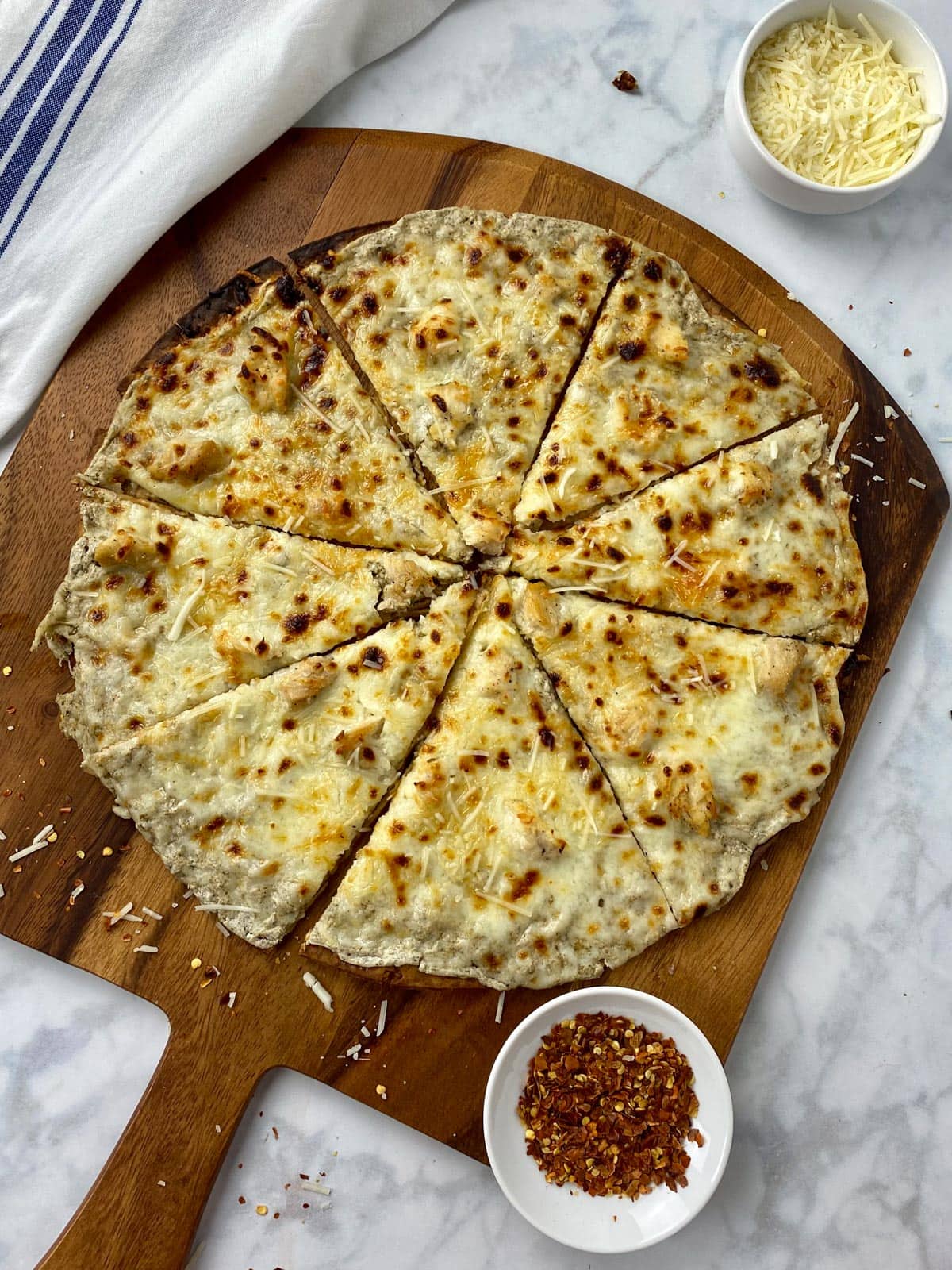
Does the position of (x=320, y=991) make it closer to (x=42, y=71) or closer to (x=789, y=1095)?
(x=789, y=1095)

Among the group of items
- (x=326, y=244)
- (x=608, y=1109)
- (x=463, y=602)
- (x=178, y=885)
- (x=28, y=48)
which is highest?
(x=28, y=48)

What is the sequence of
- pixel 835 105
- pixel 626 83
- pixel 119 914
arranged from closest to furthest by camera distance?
pixel 119 914 → pixel 835 105 → pixel 626 83

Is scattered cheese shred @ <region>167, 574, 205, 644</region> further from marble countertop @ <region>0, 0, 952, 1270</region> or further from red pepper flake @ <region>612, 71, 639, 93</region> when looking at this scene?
red pepper flake @ <region>612, 71, 639, 93</region>

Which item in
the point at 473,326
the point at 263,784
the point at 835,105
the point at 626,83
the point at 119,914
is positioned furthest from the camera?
the point at 626,83

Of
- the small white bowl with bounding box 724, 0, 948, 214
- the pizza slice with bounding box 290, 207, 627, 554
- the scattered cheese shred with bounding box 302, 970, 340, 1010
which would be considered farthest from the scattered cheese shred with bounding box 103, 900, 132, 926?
the small white bowl with bounding box 724, 0, 948, 214

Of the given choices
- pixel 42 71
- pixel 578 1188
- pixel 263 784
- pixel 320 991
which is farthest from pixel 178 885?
pixel 42 71
